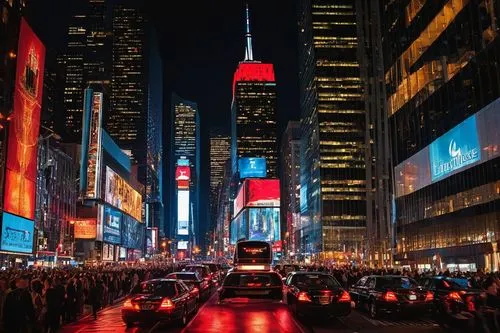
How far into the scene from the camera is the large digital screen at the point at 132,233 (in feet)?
426

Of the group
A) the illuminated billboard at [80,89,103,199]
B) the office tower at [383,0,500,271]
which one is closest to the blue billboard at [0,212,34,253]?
the office tower at [383,0,500,271]

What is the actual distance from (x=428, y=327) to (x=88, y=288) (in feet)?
44.0

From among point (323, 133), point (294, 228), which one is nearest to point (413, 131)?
point (323, 133)

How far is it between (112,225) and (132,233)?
29.9 metres

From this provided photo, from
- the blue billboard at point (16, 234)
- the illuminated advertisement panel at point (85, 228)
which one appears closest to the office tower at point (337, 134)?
the illuminated advertisement panel at point (85, 228)

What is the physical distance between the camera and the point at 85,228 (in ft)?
326

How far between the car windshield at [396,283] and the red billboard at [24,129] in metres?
38.2

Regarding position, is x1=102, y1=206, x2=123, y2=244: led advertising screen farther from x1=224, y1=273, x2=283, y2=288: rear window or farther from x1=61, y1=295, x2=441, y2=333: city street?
x1=61, y1=295, x2=441, y2=333: city street

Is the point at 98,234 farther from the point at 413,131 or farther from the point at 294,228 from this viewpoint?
the point at 294,228

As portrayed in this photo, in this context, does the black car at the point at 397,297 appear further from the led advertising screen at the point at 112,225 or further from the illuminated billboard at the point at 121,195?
the led advertising screen at the point at 112,225

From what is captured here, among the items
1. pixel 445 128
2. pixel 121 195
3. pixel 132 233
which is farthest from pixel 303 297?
pixel 132 233

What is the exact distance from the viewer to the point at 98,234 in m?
103

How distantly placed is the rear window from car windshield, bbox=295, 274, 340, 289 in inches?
36.0

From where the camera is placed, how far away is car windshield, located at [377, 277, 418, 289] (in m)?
18.9
